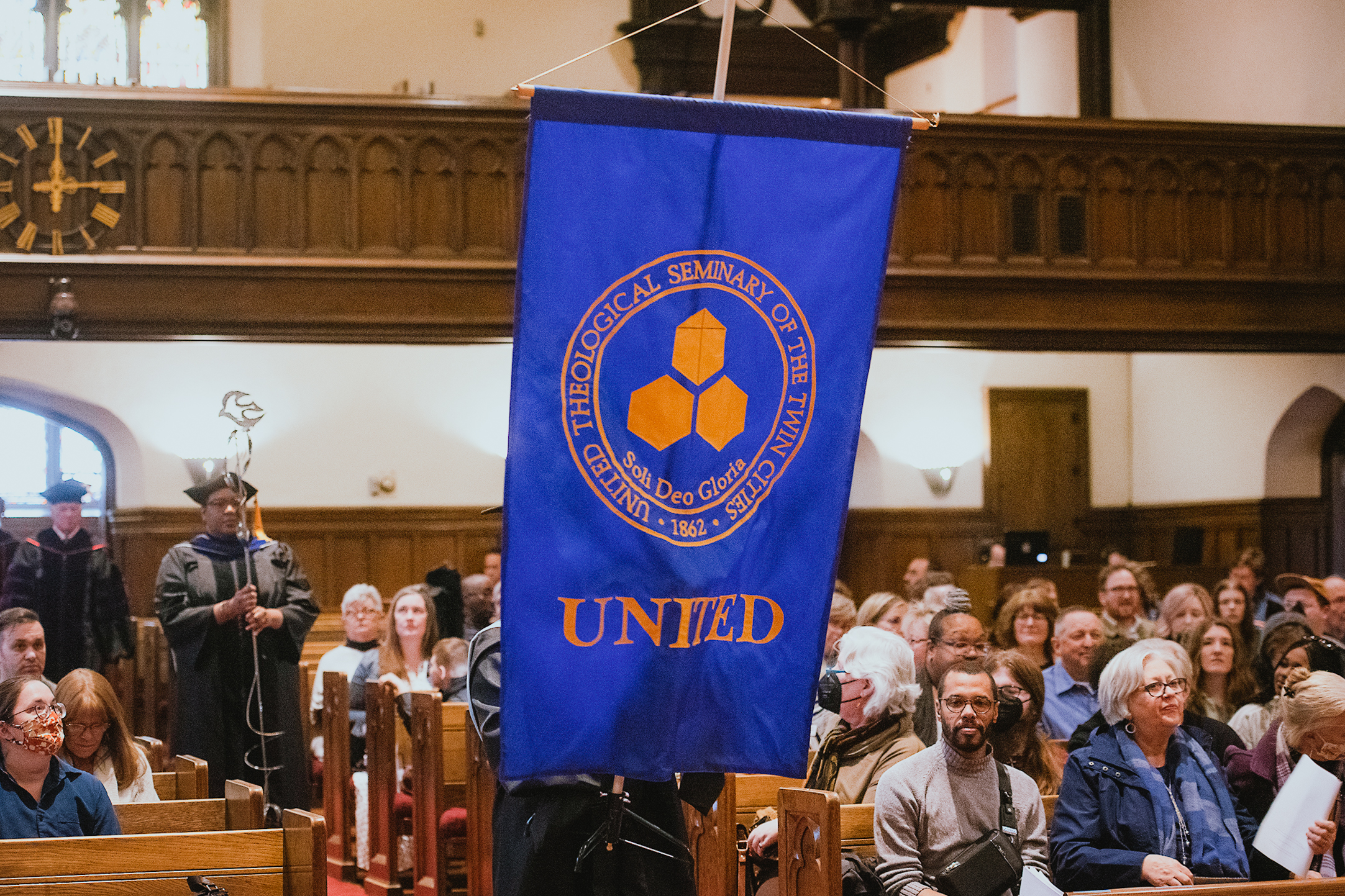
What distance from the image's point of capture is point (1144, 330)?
1088cm

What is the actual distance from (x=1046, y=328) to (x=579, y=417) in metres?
8.76

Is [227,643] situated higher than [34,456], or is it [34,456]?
[34,456]

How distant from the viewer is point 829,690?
13.4 feet

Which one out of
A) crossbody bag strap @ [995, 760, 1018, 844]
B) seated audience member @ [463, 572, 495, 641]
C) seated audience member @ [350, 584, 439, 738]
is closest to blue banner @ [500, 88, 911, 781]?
crossbody bag strap @ [995, 760, 1018, 844]

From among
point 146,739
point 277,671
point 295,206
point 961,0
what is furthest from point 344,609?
point 961,0

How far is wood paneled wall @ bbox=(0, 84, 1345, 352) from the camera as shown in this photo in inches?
389

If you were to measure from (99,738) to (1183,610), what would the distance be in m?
5.15

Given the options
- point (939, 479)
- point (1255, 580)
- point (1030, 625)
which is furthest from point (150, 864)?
point (939, 479)

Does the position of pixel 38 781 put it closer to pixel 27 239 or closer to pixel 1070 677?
pixel 1070 677

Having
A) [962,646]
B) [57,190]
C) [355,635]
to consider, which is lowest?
[355,635]

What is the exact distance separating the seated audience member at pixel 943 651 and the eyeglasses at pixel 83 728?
274cm

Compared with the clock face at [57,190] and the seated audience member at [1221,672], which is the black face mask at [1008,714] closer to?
the seated audience member at [1221,672]

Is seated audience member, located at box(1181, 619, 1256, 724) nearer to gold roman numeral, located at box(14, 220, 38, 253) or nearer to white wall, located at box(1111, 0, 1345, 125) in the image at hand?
white wall, located at box(1111, 0, 1345, 125)

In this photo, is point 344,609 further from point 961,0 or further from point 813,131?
point 961,0
